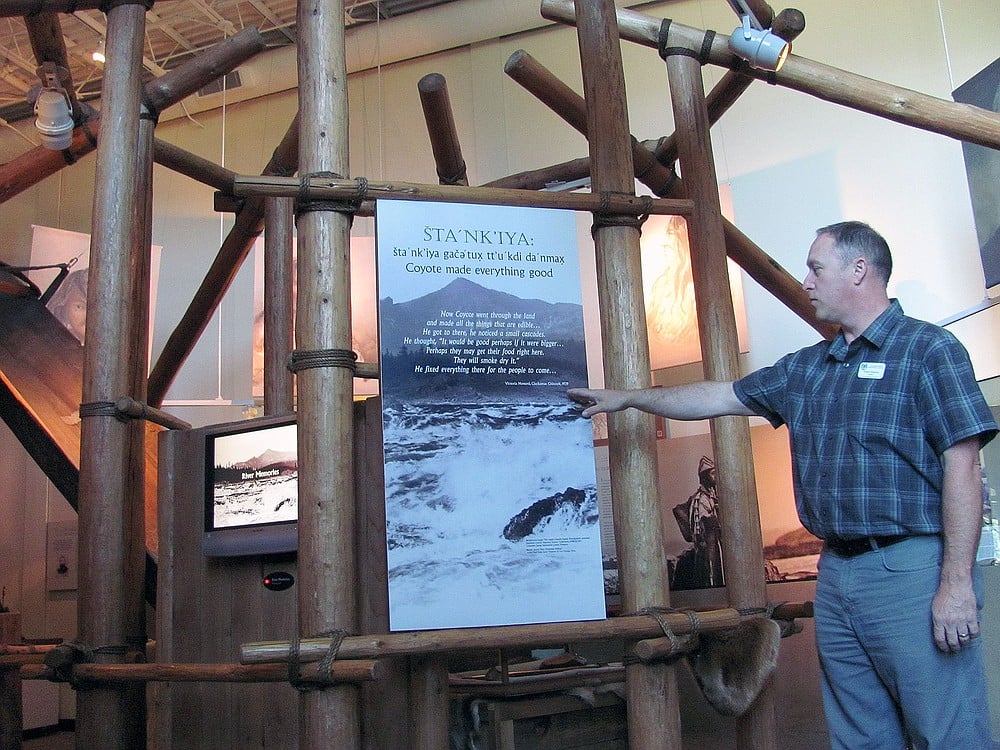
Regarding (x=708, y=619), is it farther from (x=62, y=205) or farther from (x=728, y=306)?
(x=62, y=205)

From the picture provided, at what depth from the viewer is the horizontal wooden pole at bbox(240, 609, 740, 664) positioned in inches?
125

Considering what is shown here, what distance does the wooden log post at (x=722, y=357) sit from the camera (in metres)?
4.57

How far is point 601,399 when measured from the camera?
358 cm

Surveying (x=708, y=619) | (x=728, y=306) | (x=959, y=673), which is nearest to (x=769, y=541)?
(x=728, y=306)

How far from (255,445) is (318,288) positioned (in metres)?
1.17

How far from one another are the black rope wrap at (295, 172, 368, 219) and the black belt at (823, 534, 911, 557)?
6.34ft

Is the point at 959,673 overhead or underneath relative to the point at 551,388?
underneath

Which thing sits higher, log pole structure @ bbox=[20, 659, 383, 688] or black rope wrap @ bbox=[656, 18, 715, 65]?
black rope wrap @ bbox=[656, 18, 715, 65]

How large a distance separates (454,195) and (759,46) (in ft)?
6.10

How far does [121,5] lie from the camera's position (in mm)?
4895

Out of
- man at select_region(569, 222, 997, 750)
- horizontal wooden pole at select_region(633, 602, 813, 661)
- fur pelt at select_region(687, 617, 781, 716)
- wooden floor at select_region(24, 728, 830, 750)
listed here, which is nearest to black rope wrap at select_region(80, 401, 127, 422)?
horizontal wooden pole at select_region(633, 602, 813, 661)

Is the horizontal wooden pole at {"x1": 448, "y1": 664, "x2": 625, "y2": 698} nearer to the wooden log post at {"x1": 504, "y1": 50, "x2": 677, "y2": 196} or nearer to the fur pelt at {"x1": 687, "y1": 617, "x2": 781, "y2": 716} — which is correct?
the fur pelt at {"x1": 687, "y1": 617, "x2": 781, "y2": 716}

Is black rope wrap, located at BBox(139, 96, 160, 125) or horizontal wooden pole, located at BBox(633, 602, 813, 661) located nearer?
horizontal wooden pole, located at BBox(633, 602, 813, 661)

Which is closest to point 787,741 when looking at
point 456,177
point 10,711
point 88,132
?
point 456,177
